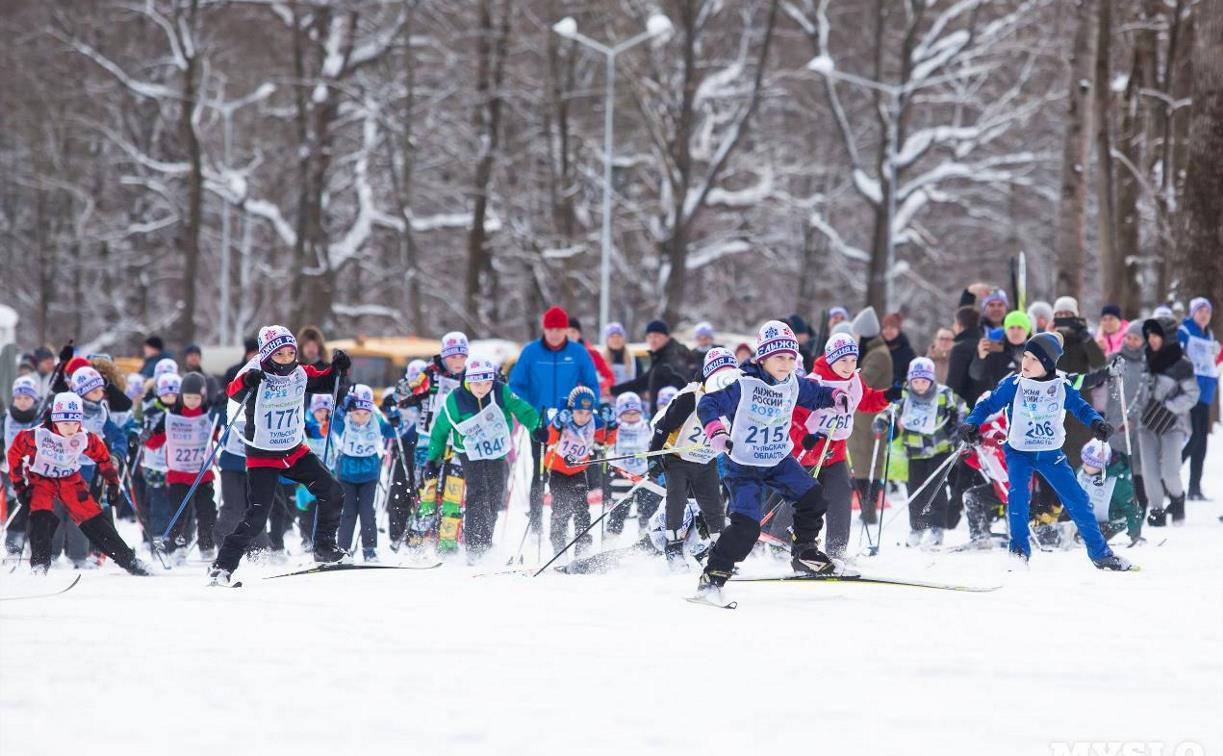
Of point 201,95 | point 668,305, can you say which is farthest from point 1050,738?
point 201,95

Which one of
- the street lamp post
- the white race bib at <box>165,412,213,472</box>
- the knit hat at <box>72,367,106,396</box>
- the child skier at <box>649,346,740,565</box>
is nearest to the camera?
the child skier at <box>649,346,740,565</box>

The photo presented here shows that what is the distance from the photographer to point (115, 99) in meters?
39.2

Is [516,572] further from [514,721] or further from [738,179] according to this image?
[738,179]

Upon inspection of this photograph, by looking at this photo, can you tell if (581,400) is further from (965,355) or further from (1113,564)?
(1113,564)

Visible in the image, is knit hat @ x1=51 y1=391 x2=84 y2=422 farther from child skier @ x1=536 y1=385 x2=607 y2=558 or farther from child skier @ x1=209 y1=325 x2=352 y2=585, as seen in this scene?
child skier @ x1=536 y1=385 x2=607 y2=558

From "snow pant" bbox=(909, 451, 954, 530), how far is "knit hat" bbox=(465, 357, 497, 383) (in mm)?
3432

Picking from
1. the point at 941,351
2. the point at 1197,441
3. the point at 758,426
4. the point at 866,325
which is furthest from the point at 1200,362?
the point at 758,426

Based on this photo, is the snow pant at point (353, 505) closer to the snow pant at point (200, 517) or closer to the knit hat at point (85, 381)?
the snow pant at point (200, 517)

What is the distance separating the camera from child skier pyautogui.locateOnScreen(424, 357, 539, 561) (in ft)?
37.3

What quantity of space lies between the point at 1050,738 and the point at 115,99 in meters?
37.3

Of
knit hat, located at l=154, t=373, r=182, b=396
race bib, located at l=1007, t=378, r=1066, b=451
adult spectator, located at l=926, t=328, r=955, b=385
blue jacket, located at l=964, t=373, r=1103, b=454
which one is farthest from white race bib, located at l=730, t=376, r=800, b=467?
adult spectator, located at l=926, t=328, r=955, b=385

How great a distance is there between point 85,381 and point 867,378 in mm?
6386

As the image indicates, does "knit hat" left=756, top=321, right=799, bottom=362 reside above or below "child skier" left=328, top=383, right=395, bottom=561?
above

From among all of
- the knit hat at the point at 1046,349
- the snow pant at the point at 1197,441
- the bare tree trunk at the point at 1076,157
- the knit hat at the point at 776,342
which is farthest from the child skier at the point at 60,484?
the bare tree trunk at the point at 1076,157
